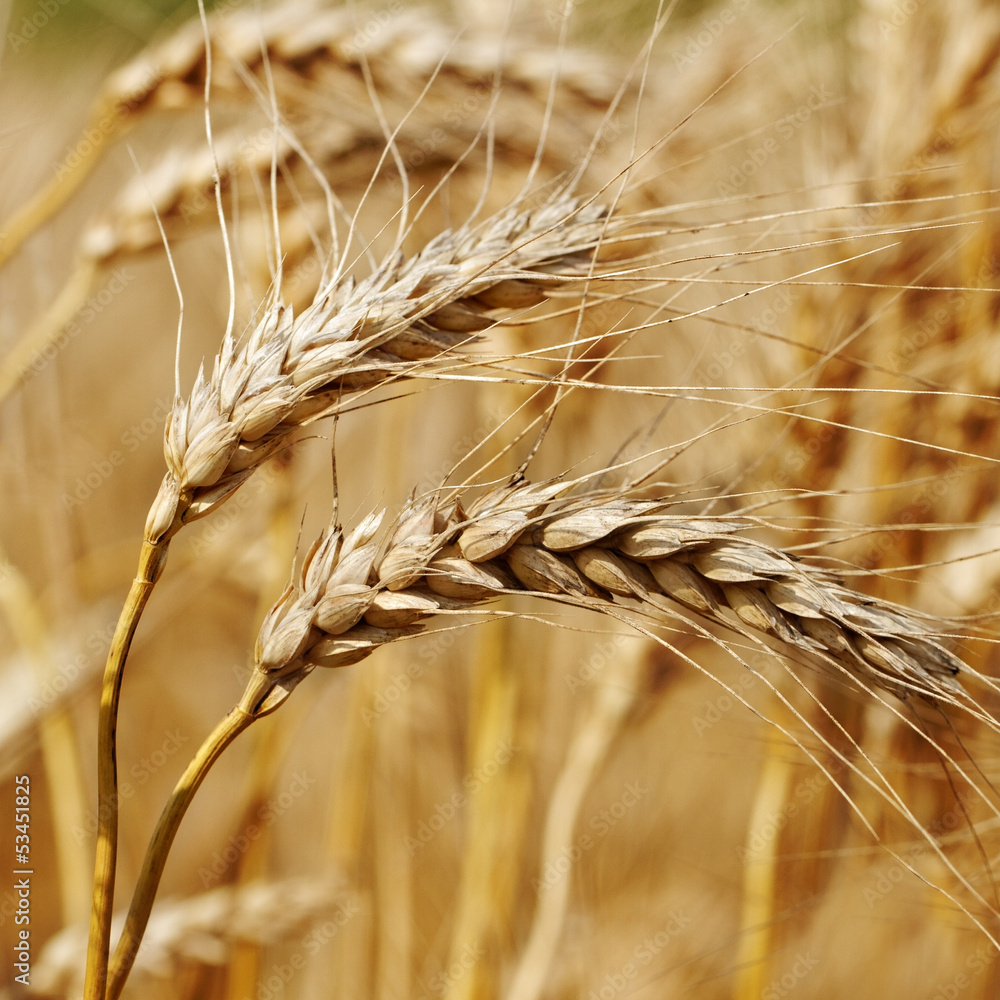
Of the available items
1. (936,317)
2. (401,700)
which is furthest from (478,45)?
(401,700)

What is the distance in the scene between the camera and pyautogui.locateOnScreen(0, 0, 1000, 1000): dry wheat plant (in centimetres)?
48

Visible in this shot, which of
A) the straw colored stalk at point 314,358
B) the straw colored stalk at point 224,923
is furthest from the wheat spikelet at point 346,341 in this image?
the straw colored stalk at point 224,923

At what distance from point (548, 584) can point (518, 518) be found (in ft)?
0.15

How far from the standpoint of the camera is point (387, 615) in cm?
45

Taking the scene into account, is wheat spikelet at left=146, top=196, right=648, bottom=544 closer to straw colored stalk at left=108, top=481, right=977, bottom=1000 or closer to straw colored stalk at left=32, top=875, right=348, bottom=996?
straw colored stalk at left=108, top=481, right=977, bottom=1000

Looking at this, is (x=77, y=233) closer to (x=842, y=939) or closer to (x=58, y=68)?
(x=58, y=68)

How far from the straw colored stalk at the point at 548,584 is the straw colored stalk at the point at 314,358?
7 cm

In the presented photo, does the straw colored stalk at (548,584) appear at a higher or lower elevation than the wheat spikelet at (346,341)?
lower

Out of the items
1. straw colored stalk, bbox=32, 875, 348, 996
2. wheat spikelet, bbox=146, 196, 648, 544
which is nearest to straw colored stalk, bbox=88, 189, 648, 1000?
wheat spikelet, bbox=146, 196, 648, 544

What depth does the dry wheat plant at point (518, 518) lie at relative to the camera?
48 cm

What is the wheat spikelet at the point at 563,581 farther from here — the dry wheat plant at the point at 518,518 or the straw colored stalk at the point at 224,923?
the straw colored stalk at the point at 224,923

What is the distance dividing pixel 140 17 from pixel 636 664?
123cm

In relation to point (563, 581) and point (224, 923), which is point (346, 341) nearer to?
point (563, 581)

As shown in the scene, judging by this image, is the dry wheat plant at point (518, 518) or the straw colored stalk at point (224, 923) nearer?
the dry wheat plant at point (518, 518)
